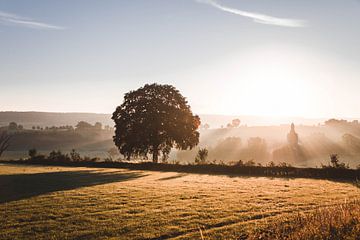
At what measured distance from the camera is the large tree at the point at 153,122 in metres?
60.5

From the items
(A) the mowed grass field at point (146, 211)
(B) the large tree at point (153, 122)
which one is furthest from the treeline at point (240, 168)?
(A) the mowed grass field at point (146, 211)

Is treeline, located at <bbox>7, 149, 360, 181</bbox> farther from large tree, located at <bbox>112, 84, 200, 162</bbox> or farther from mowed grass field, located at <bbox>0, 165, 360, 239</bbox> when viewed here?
mowed grass field, located at <bbox>0, 165, 360, 239</bbox>

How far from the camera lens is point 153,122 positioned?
6053cm

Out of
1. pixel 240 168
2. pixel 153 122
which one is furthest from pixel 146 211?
pixel 153 122

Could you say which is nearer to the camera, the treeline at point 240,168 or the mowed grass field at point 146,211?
the mowed grass field at point 146,211

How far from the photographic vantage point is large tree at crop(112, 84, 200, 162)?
2381 inches

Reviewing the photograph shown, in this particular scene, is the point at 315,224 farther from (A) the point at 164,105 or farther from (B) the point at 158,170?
(A) the point at 164,105

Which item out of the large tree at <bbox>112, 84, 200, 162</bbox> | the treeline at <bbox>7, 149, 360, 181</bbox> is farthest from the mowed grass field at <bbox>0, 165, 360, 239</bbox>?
the large tree at <bbox>112, 84, 200, 162</bbox>

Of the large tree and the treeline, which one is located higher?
the large tree

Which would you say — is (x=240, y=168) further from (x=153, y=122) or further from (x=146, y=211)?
(x=146, y=211)

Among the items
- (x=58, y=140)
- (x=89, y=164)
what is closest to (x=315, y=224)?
(x=89, y=164)

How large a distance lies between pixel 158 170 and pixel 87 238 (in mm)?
40992

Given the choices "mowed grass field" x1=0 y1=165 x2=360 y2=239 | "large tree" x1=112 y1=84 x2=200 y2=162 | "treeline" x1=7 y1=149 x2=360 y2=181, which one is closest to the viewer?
"mowed grass field" x1=0 y1=165 x2=360 y2=239

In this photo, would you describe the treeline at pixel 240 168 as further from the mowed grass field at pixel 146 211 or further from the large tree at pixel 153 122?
the mowed grass field at pixel 146 211
